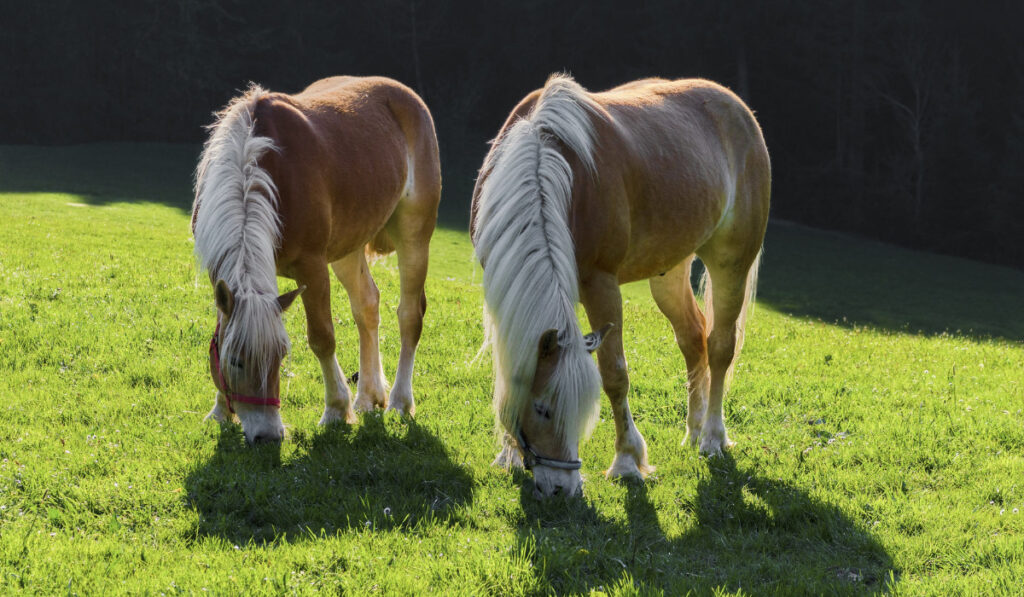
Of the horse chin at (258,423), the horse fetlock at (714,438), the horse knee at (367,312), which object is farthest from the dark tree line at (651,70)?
the horse fetlock at (714,438)

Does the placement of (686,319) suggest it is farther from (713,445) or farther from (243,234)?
(243,234)

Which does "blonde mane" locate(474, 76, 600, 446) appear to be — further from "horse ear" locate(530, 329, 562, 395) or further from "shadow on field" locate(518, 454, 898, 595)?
"shadow on field" locate(518, 454, 898, 595)

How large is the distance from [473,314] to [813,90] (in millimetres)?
29880

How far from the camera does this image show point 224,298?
15.1 feet

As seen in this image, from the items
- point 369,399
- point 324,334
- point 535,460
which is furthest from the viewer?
point 369,399

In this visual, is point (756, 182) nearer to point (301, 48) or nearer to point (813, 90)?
point (813, 90)

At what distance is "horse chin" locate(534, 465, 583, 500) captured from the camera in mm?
4207

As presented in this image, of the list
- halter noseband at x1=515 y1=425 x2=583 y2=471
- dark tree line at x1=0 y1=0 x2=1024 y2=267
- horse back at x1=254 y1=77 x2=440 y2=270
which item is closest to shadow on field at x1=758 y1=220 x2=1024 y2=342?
dark tree line at x1=0 y1=0 x2=1024 y2=267

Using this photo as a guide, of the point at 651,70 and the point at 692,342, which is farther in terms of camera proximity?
the point at 651,70

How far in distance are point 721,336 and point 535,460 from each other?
2072 millimetres

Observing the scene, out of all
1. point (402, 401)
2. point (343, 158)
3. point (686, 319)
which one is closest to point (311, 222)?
point (343, 158)

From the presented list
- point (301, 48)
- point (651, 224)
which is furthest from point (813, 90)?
point (651, 224)

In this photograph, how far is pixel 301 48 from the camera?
38594 millimetres

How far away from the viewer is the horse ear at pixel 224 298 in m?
4.55
